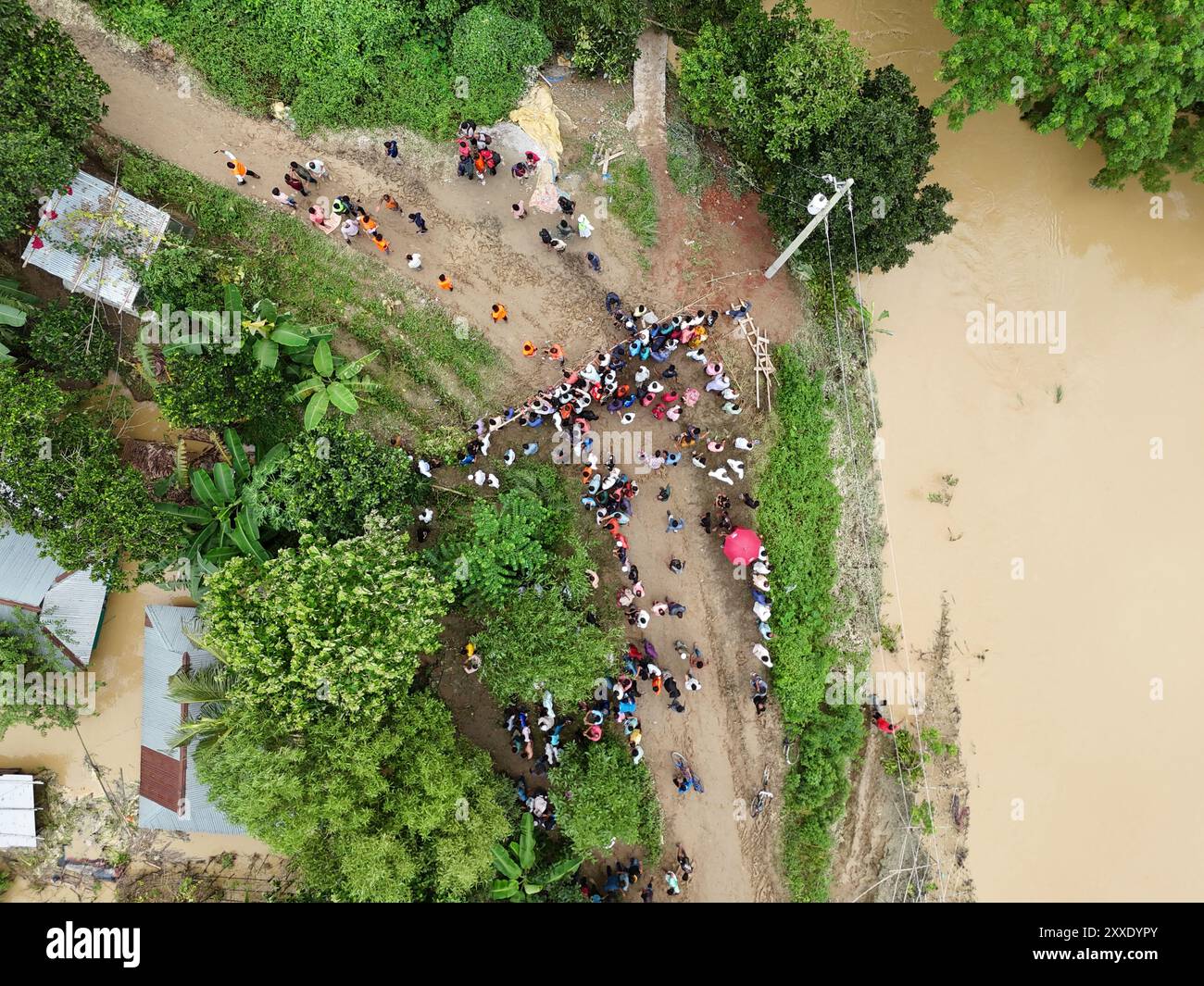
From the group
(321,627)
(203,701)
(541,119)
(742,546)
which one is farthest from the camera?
(541,119)

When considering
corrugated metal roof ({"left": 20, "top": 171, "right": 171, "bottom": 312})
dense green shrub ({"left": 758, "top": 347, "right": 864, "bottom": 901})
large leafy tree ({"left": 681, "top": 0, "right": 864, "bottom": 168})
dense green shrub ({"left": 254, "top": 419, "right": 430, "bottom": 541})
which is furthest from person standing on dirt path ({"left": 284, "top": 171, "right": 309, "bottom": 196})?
dense green shrub ({"left": 758, "top": 347, "right": 864, "bottom": 901})

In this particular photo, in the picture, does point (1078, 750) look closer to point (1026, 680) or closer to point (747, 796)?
point (1026, 680)

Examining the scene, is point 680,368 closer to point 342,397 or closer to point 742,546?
point 742,546

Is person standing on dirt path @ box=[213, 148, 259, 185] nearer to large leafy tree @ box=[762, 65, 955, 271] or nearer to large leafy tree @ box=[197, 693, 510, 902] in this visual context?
large leafy tree @ box=[197, 693, 510, 902]

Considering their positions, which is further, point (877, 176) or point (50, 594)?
point (50, 594)

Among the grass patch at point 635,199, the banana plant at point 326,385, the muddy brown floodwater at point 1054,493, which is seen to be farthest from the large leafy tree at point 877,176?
the banana plant at point 326,385

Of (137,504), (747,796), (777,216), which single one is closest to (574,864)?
(747,796)

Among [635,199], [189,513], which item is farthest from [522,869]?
[635,199]
